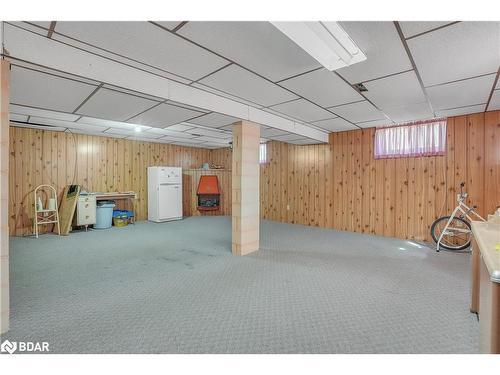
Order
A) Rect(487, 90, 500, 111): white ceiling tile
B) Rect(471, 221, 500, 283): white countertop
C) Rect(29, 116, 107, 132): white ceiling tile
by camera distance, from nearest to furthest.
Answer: Rect(471, 221, 500, 283): white countertop, Rect(487, 90, 500, 111): white ceiling tile, Rect(29, 116, 107, 132): white ceiling tile

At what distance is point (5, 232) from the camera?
1.80 meters

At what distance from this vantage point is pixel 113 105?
128 inches

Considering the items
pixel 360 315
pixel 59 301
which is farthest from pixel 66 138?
pixel 360 315

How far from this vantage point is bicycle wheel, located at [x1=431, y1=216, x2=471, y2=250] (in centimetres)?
409

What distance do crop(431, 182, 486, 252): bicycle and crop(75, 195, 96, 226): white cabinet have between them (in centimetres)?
673

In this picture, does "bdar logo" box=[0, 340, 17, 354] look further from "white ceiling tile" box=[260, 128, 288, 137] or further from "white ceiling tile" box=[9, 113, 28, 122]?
"white ceiling tile" box=[260, 128, 288, 137]

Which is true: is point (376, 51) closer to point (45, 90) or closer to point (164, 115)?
point (164, 115)

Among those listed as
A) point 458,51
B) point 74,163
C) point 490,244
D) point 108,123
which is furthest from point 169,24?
point 74,163

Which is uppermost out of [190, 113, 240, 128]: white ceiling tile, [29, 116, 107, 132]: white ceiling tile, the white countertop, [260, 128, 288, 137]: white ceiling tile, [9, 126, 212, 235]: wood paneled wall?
[29, 116, 107, 132]: white ceiling tile

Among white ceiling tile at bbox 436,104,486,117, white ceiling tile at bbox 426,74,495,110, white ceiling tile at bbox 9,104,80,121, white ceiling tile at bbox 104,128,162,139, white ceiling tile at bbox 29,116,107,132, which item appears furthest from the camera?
white ceiling tile at bbox 104,128,162,139

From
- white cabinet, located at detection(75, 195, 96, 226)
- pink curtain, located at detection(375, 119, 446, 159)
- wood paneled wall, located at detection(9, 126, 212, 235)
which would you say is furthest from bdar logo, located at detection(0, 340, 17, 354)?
pink curtain, located at detection(375, 119, 446, 159)

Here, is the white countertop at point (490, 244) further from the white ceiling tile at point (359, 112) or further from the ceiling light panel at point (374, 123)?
the ceiling light panel at point (374, 123)

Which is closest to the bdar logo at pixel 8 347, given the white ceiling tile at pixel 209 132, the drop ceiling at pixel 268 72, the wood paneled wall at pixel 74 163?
the drop ceiling at pixel 268 72
